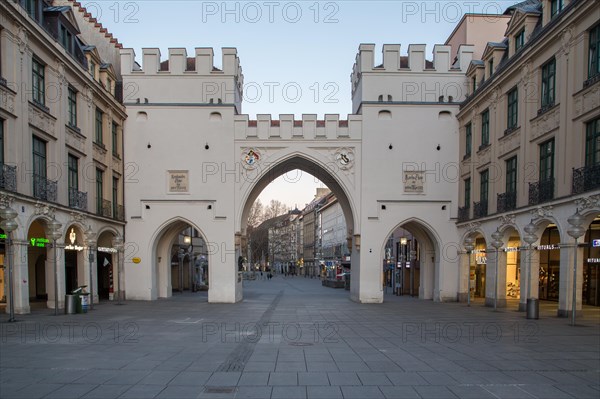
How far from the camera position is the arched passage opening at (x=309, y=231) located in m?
29.6

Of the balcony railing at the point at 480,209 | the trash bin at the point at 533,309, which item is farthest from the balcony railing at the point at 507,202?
the trash bin at the point at 533,309

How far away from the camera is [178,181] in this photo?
28.2 m

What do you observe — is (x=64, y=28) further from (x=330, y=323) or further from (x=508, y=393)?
(x=508, y=393)

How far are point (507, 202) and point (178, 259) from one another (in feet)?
83.7

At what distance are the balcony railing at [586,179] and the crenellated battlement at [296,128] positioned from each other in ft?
42.7

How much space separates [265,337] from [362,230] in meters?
15.3

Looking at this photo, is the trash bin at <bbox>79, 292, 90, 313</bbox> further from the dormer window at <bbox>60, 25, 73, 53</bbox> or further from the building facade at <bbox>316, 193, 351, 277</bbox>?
the building facade at <bbox>316, 193, 351, 277</bbox>

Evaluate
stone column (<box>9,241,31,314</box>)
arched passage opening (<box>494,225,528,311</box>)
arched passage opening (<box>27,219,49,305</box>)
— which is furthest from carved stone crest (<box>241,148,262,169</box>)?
arched passage opening (<box>494,225,528,311</box>)

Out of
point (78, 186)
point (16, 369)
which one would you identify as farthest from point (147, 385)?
point (78, 186)

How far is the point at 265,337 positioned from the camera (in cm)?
1349

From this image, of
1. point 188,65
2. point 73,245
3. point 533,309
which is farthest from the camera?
point 188,65

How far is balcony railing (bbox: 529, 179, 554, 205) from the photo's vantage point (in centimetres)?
1939

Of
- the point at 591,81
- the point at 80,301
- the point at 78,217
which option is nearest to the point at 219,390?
the point at 80,301

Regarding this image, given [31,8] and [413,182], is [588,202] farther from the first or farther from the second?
[31,8]
